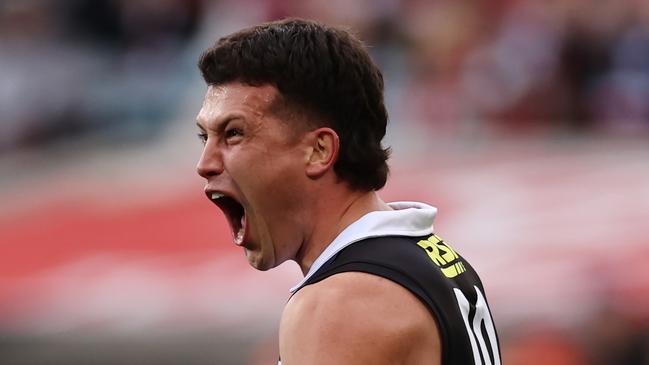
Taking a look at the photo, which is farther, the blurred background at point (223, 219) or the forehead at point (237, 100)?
the blurred background at point (223, 219)

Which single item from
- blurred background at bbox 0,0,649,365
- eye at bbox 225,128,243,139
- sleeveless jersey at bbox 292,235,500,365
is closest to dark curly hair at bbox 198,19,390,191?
eye at bbox 225,128,243,139

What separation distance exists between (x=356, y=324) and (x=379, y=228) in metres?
0.39

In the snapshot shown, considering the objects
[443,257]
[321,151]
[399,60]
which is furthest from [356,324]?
[399,60]

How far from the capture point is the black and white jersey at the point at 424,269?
2.95 meters

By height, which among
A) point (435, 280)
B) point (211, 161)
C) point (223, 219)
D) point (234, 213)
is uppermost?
point (223, 219)

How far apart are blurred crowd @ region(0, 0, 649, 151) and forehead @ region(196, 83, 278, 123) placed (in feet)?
22.9

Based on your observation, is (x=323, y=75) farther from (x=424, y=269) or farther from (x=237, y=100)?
(x=424, y=269)

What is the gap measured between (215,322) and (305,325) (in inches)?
231

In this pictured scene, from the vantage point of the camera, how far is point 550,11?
1072cm

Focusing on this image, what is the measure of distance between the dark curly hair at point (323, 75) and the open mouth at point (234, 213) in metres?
0.31

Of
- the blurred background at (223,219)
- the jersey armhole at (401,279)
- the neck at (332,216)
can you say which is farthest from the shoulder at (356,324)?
the blurred background at (223,219)

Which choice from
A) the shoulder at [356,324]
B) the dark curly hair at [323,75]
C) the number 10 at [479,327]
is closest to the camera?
the shoulder at [356,324]

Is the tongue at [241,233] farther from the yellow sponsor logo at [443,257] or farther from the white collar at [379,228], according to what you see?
the yellow sponsor logo at [443,257]

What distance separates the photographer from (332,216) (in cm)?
325
